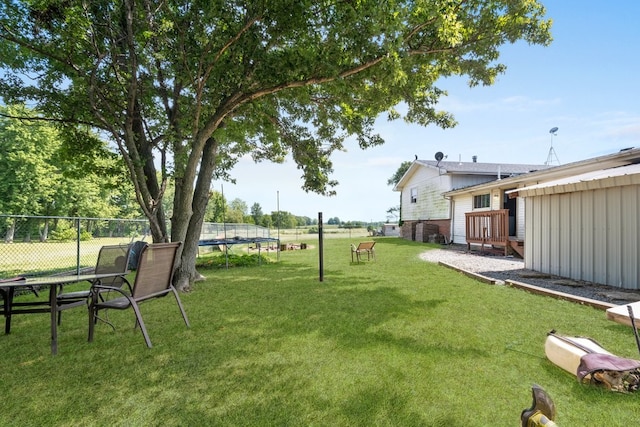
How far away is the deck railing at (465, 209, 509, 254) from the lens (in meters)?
12.0

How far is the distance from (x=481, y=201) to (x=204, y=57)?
1506 cm

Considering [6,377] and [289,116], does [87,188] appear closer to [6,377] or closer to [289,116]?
[289,116]

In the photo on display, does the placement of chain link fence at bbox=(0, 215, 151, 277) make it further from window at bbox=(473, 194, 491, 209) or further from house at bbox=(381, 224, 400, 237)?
house at bbox=(381, 224, 400, 237)

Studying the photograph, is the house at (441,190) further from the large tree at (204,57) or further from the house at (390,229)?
the large tree at (204,57)

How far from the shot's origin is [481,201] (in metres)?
16.0

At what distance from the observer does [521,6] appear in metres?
5.77

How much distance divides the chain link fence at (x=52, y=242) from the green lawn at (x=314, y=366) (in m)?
3.79

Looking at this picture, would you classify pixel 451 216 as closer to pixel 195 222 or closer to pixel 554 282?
pixel 554 282

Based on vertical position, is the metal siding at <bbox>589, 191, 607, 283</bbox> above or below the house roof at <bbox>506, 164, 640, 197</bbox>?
below

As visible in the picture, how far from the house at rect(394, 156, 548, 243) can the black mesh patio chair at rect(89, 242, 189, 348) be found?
1534 centimetres

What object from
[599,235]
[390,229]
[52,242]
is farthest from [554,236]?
[390,229]

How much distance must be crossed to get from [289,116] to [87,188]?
33465 millimetres

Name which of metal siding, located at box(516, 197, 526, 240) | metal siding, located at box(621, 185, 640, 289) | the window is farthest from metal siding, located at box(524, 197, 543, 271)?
the window

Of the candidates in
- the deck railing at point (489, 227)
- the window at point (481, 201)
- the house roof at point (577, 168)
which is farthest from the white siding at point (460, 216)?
the deck railing at point (489, 227)
